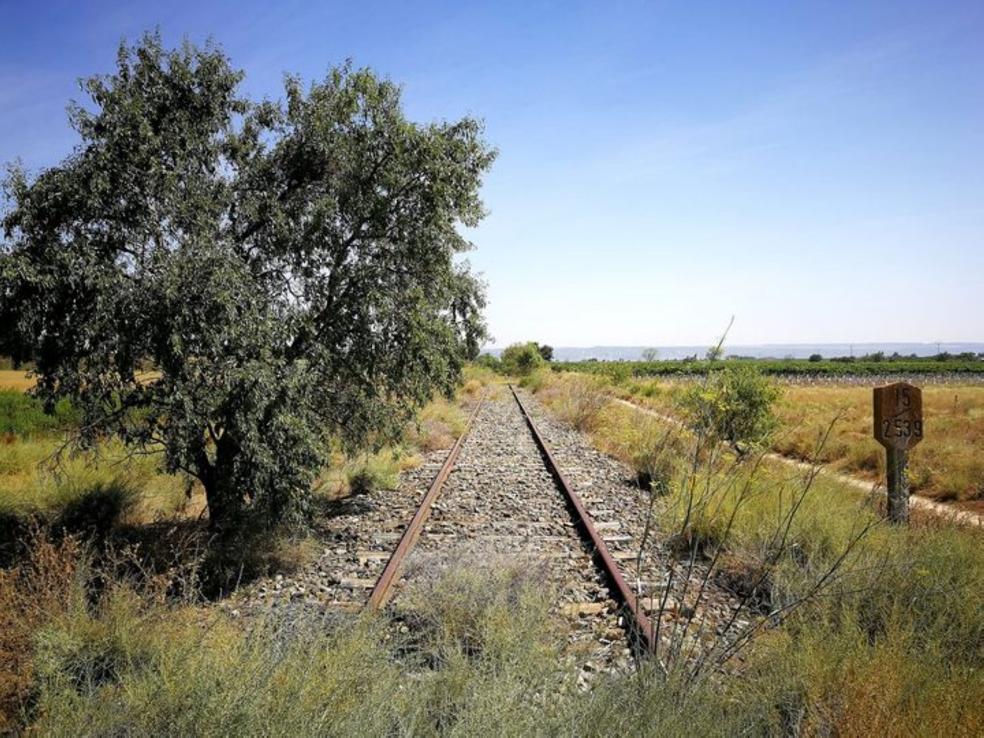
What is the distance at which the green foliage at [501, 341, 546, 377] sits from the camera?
6550 cm

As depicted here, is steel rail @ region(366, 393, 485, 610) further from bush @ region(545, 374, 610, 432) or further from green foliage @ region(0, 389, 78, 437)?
green foliage @ region(0, 389, 78, 437)

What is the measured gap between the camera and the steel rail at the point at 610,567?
440cm

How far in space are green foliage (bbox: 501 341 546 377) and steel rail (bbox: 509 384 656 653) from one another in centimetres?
5344

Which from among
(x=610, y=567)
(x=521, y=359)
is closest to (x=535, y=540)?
(x=610, y=567)

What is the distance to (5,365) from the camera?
7.36 meters

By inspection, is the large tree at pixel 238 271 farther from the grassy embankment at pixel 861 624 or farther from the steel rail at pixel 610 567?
the grassy embankment at pixel 861 624

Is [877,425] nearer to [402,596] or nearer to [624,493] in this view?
[624,493]

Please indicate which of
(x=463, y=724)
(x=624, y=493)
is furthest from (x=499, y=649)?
(x=624, y=493)

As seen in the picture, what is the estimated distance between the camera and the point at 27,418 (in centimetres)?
1894

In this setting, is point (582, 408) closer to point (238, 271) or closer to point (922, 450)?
point (922, 450)

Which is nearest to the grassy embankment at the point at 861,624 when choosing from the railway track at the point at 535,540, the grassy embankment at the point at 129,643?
the railway track at the point at 535,540

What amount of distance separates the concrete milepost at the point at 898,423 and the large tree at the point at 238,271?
5.71m

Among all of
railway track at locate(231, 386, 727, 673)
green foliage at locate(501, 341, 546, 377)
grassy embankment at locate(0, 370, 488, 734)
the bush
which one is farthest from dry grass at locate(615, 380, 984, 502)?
green foliage at locate(501, 341, 546, 377)

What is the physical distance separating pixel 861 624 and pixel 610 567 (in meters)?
2.23
